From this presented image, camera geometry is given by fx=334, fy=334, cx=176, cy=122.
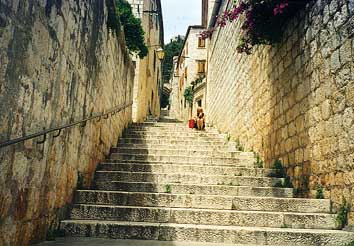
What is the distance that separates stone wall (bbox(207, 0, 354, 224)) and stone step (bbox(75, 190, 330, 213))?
1.39 ft

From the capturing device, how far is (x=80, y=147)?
3.83 m

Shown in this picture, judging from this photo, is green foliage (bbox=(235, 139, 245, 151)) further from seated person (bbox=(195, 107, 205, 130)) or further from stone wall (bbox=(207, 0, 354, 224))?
seated person (bbox=(195, 107, 205, 130))

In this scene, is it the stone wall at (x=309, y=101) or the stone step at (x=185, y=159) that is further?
the stone step at (x=185, y=159)

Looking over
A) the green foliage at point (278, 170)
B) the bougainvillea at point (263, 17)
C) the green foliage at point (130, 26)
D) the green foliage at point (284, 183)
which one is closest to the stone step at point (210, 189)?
the green foliage at point (284, 183)

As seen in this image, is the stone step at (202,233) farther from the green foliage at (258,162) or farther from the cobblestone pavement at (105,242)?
the green foliage at (258,162)

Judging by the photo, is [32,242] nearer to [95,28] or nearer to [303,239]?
[303,239]

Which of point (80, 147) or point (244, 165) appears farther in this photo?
point (244, 165)

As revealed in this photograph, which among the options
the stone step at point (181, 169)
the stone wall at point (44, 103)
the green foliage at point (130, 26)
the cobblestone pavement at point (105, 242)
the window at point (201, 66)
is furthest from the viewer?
the window at point (201, 66)

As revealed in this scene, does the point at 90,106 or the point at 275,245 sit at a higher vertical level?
the point at 90,106

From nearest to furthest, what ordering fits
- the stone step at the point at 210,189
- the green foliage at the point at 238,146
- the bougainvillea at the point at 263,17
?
1. the stone step at the point at 210,189
2. the bougainvillea at the point at 263,17
3. the green foliage at the point at 238,146

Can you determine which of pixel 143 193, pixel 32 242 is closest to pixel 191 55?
pixel 143 193

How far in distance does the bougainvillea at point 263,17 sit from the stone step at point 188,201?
7.50ft

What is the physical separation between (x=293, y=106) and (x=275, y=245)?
6.78ft

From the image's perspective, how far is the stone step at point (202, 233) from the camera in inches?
122
